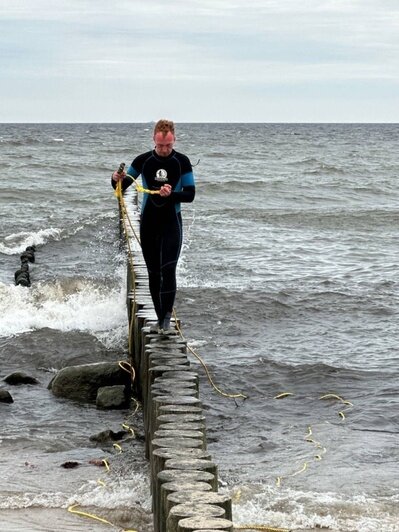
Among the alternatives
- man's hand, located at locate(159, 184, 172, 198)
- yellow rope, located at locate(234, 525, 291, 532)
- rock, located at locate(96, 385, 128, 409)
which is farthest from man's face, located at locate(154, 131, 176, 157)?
yellow rope, located at locate(234, 525, 291, 532)

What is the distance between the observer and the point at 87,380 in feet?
37.2

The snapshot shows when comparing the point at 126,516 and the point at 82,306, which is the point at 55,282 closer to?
the point at 82,306

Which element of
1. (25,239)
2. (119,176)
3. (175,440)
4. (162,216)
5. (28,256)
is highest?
(119,176)

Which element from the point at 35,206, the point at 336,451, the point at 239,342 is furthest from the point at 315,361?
the point at 35,206

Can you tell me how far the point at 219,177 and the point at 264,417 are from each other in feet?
114

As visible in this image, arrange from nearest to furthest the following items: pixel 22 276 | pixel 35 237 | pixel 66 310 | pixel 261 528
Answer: pixel 261 528
pixel 66 310
pixel 22 276
pixel 35 237

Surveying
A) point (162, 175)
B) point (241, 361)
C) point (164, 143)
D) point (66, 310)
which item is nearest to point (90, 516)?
point (162, 175)

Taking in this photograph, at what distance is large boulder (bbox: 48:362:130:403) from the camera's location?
11250 mm

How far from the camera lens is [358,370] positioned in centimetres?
1261

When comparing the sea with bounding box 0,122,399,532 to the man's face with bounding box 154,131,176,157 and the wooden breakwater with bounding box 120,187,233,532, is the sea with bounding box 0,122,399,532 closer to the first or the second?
the wooden breakwater with bounding box 120,187,233,532

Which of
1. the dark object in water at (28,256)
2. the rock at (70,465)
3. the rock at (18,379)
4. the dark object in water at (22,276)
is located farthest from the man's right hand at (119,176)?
the dark object in water at (28,256)

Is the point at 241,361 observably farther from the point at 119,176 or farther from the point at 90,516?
the point at 90,516

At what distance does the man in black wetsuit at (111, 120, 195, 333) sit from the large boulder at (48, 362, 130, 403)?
1.49 meters

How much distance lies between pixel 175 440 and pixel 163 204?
287cm
